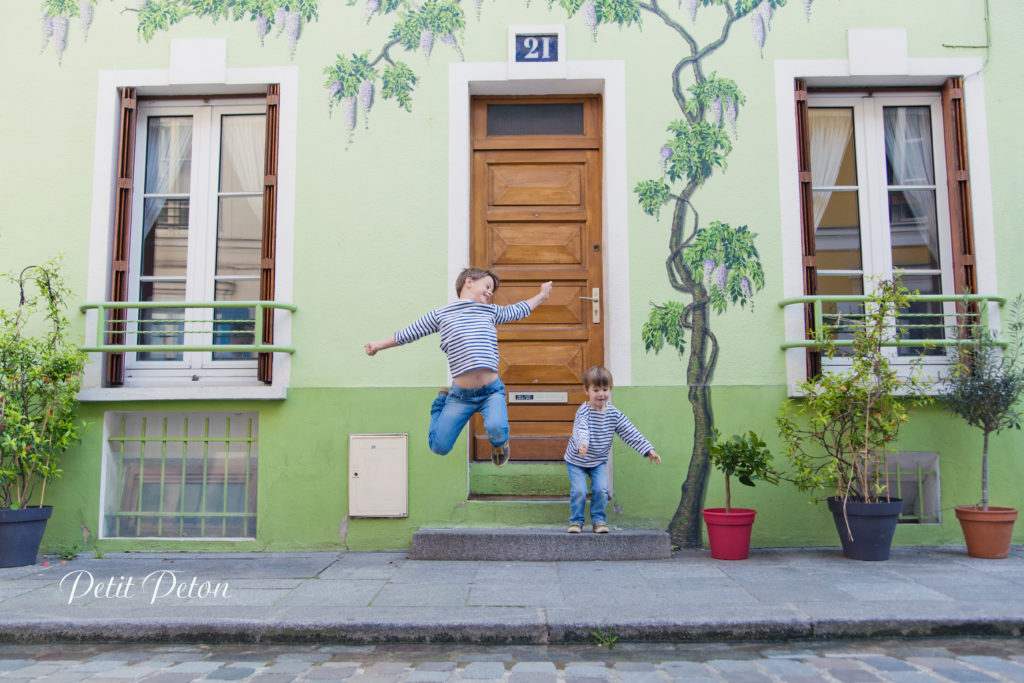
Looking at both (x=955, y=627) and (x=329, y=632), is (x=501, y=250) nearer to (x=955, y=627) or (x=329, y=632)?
(x=329, y=632)

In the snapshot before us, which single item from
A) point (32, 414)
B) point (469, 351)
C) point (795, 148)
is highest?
point (795, 148)

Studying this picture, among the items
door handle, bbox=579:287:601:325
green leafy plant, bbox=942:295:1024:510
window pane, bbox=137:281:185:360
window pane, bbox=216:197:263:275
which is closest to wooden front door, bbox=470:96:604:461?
door handle, bbox=579:287:601:325

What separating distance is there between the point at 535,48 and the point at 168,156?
10.8ft

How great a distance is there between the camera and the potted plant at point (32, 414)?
17.9 ft

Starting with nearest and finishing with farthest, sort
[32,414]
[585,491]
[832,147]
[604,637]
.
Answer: [604,637], [585,491], [32,414], [832,147]

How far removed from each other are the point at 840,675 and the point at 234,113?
240 inches

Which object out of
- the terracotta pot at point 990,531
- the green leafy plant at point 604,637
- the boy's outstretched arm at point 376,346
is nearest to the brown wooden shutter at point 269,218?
the boy's outstretched arm at point 376,346

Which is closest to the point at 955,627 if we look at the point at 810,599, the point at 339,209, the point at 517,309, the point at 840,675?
the point at 810,599

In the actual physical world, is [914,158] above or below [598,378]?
above

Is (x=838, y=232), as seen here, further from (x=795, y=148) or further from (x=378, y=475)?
(x=378, y=475)

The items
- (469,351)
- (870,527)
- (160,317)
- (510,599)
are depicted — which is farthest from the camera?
(160,317)

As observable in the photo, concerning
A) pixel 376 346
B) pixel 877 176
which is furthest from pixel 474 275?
pixel 877 176

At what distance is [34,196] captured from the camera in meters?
6.24

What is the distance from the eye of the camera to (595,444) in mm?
5535
